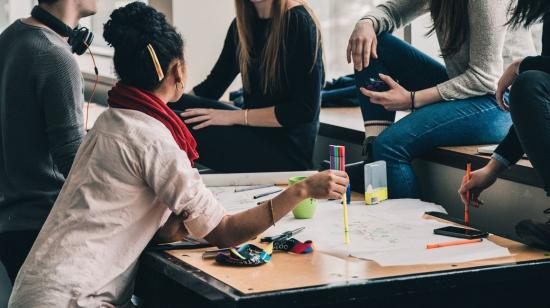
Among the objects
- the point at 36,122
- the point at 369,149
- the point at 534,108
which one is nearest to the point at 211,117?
the point at 369,149

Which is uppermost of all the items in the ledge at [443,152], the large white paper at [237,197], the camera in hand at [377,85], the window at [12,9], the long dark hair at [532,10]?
the window at [12,9]

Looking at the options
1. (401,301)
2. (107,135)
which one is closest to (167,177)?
(107,135)

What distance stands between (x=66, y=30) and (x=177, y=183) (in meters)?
0.73

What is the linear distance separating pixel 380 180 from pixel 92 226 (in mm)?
855

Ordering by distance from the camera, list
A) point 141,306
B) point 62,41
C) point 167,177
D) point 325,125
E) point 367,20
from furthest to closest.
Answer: point 325,125, point 367,20, point 62,41, point 141,306, point 167,177

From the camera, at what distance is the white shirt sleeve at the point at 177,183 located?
1.67 m

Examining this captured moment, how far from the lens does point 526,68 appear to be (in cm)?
192

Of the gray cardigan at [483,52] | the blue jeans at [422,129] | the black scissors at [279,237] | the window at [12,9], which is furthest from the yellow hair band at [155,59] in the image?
the window at [12,9]

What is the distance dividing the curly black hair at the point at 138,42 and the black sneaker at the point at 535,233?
31.0 inches

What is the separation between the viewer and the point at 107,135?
67.4 inches

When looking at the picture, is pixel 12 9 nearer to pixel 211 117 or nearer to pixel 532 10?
pixel 211 117

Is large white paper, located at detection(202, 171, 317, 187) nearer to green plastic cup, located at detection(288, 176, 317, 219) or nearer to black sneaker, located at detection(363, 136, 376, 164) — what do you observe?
black sneaker, located at detection(363, 136, 376, 164)

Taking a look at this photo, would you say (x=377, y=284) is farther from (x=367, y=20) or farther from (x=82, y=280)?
(x=367, y=20)

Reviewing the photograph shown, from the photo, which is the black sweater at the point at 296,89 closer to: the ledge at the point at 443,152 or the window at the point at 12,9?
the ledge at the point at 443,152
